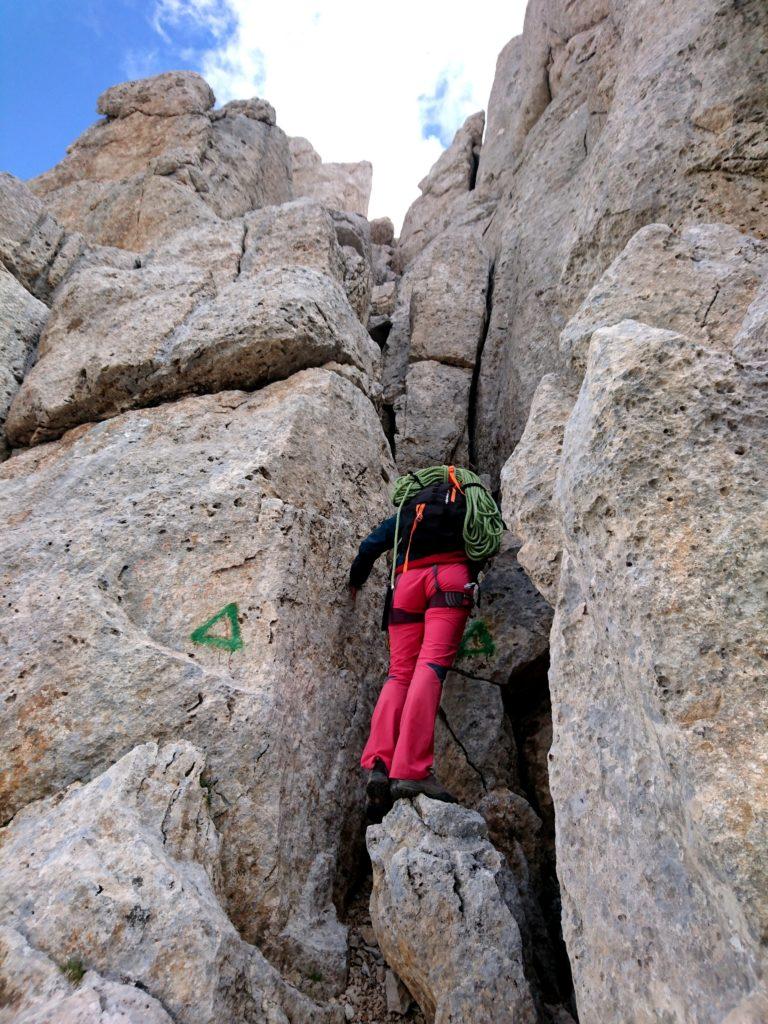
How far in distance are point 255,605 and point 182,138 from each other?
46.1ft

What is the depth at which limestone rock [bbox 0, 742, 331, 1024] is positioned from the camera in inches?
135

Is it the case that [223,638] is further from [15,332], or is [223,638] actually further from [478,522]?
[15,332]

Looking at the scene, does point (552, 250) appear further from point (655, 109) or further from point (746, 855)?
point (746, 855)

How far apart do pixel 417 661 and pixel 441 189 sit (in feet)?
59.9

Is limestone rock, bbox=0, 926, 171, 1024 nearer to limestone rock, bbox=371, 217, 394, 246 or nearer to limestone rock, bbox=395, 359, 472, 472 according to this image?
limestone rock, bbox=395, 359, 472, 472

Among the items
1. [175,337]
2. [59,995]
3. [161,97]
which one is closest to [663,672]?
[59,995]

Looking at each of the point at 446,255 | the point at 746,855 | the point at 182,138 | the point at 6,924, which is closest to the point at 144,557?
the point at 6,924

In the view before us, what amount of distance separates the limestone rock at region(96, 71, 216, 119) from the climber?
1452 centimetres

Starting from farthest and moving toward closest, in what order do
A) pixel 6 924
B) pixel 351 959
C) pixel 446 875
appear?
pixel 351 959 → pixel 446 875 → pixel 6 924

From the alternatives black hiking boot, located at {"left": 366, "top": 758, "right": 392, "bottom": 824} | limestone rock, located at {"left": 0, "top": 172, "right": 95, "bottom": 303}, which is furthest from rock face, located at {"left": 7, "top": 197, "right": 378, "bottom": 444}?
black hiking boot, located at {"left": 366, "top": 758, "right": 392, "bottom": 824}

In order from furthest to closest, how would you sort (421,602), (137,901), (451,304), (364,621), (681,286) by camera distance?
1. (451,304)
2. (364,621)
3. (421,602)
4. (681,286)
5. (137,901)

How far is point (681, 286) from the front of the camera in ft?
18.0

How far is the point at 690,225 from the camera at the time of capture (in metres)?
6.52

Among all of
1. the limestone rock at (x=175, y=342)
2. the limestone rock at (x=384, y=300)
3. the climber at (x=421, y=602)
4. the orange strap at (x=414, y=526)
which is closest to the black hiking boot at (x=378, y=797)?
the climber at (x=421, y=602)
